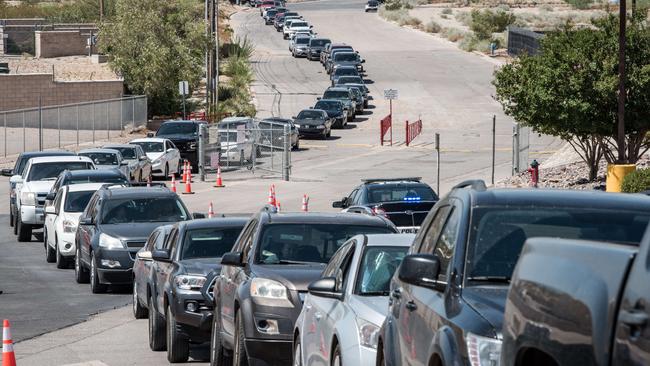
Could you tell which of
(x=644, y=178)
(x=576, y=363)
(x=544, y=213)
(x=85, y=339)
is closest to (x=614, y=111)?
(x=644, y=178)

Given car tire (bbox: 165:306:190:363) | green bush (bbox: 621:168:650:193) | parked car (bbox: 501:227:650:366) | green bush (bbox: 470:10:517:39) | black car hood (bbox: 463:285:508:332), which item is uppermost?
green bush (bbox: 470:10:517:39)

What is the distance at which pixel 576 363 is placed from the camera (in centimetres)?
493

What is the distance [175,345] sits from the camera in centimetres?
1520

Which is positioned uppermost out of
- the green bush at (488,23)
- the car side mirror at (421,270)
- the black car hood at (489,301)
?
the green bush at (488,23)

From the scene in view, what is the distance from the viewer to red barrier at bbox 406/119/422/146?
6167cm

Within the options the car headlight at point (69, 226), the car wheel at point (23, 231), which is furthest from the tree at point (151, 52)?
the car headlight at point (69, 226)

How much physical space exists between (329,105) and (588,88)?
1242 inches

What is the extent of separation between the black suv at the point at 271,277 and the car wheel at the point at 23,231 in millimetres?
19567

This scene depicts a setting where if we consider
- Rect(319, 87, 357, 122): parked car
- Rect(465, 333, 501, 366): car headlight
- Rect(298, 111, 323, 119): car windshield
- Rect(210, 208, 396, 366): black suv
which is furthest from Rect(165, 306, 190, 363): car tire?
Rect(319, 87, 357, 122): parked car

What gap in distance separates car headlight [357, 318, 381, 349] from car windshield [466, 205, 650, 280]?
7.53ft

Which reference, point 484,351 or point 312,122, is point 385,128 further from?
point 484,351

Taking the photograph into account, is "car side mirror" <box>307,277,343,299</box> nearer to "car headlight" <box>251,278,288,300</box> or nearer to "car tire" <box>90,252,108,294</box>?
"car headlight" <box>251,278,288,300</box>

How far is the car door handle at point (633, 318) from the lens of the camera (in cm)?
448

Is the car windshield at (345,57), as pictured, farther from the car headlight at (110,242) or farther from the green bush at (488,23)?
the car headlight at (110,242)
